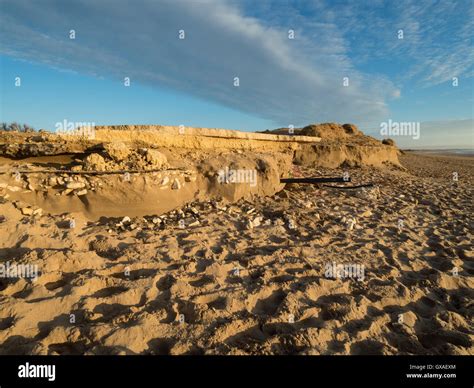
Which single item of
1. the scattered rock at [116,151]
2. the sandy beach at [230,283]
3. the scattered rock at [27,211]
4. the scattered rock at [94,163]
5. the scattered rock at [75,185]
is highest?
the scattered rock at [116,151]

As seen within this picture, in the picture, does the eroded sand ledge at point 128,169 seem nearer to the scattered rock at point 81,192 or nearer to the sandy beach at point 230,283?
the scattered rock at point 81,192

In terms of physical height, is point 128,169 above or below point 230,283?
above

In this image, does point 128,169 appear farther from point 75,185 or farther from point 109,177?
point 75,185

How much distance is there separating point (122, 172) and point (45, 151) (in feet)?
4.53

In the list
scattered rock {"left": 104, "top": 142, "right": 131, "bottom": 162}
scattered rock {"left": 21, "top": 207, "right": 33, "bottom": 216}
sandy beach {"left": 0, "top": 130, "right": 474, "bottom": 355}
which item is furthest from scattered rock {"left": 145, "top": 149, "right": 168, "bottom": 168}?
scattered rock {"left": 21, "top": 207, "right": 33, "bottom": 216}

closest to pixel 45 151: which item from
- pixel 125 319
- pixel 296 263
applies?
pixel 125 319

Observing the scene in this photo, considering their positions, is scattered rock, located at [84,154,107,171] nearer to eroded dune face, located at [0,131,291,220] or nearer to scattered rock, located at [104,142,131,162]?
eroded dune face, located at [0,131,291,220]

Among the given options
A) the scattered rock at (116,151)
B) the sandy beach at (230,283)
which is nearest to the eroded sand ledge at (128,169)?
the scattered rock at (116,151)

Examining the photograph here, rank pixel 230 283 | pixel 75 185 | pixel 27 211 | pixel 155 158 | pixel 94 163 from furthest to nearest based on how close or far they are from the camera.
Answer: pixel 155 158 < pixel 94 163 < pixel 75 185 < pixel 27 211 < pixel 230 283

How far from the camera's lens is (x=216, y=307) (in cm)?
252

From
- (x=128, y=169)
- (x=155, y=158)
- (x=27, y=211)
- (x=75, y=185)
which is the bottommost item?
(x=27, y=211)

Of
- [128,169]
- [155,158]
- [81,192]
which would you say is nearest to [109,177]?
[128,169]

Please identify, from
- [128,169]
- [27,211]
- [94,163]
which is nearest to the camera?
[27,211]
